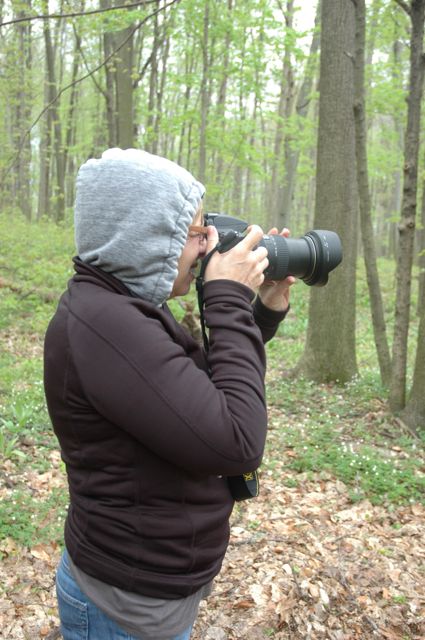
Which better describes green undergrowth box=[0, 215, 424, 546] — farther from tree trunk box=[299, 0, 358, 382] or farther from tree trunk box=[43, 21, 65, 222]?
tree trunk box=[43, 21, 65, 222]

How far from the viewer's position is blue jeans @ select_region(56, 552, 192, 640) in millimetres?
1251

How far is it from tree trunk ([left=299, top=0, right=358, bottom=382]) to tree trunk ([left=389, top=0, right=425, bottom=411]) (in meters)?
1.23

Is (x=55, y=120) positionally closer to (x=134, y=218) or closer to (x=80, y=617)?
(x=134, y=218)

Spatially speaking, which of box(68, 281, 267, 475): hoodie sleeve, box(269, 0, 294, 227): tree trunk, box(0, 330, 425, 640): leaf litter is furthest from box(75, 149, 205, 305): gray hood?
box(269, 0, 294, 227): tree trunk

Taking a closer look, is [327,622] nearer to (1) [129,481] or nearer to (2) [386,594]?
(2) [386,594]

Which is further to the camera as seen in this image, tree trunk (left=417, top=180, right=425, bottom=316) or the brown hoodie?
tree trunk (left=417, top=180, right=425, bottom=316)

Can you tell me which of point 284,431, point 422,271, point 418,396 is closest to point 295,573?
point 284,431

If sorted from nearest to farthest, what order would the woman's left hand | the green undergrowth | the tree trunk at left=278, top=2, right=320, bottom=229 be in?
1. the woman's left hand
2. the green undergrowth
3. the tree trunk at left=278, top=2, right=320, bottom=229

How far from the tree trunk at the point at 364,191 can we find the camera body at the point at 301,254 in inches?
137

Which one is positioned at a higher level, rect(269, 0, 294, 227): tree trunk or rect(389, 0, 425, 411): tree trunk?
rect(269, 0, 294, 227): tree trunk

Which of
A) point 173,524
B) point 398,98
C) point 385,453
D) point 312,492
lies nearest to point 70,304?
point 173,524

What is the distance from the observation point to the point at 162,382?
3.43ft

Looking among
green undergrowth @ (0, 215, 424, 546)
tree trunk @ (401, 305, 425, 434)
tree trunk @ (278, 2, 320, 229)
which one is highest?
tree trunk @ (278, 2, 320, 229)

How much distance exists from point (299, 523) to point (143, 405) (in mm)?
2927
